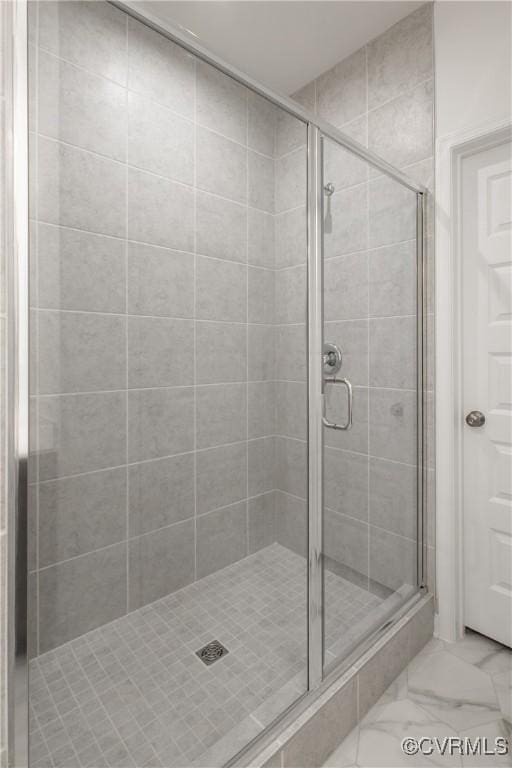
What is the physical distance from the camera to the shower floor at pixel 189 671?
1.02m

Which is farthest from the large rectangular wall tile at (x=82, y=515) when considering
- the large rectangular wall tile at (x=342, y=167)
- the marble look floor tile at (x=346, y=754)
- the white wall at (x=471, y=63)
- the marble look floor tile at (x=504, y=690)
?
the white wall at (x=471, y=63)

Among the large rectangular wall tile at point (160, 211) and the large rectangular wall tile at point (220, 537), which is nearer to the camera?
the large rectangular wall tile at point (160, 211)

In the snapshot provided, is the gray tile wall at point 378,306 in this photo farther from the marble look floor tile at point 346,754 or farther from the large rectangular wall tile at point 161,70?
the marble look floor tile at point 346,754

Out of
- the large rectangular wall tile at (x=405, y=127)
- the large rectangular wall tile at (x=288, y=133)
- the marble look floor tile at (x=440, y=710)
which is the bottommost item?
the marble look floor tile at (x=440, y=710)

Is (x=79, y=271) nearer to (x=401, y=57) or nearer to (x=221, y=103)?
(x=221, y=103)

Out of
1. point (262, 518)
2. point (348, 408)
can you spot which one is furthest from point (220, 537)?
point (348, 408)

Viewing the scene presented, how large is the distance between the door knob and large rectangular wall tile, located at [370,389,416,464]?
21 cm

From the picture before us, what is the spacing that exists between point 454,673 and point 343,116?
250 centimetres

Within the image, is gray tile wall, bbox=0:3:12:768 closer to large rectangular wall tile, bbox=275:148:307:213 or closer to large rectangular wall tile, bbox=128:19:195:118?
large rectangular wall tile, bbox=128:19:195:118

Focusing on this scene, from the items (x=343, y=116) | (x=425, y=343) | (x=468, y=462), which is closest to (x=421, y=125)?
(x=343, y=116)

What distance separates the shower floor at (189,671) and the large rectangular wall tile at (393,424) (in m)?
0.53

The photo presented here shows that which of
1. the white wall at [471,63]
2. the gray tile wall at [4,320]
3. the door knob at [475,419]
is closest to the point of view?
the gray tile wall at [4,320]

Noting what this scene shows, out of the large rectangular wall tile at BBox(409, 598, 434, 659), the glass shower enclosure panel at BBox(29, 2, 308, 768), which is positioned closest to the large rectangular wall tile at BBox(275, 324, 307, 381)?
the glass shower enclosure panel at BBox(29, 2, 308, 768)

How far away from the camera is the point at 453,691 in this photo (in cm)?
138
